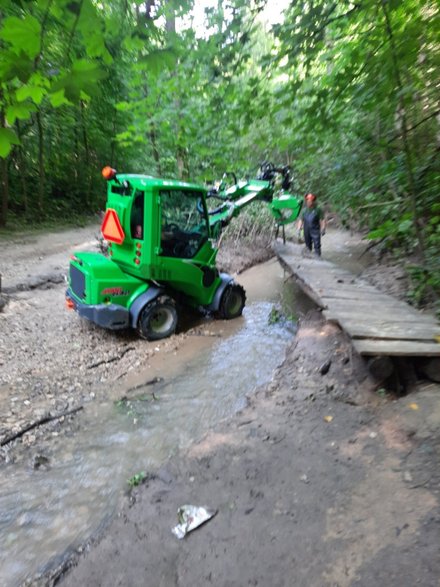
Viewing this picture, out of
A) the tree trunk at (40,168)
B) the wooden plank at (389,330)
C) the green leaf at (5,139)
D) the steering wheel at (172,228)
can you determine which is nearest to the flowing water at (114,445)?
the wooden plank at (389,330)

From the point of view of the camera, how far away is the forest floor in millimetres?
2102

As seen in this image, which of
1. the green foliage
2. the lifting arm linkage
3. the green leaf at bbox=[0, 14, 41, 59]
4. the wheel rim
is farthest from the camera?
the lifting arm linkage

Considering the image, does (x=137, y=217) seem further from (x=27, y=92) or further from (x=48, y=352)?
(x=27, y=92)

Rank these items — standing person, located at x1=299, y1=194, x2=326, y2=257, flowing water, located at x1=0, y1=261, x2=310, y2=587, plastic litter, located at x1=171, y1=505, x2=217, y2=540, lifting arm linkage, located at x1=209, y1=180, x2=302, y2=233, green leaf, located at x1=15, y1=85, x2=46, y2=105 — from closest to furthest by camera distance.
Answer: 1. green leaf, located at x1=15, y1=85, x2=46, y2=105
2. plastic litter, located at x1=171, y1=505, x2=217, y2=540
3. flowing water, located at x1=0, y1=261, x2=310, y2=587
4. lifting arm linkage, located at x1=209, y1=180, x2=302, y2=233
5. standing person, located at x1=299, y1=194, x2=326, y2=257

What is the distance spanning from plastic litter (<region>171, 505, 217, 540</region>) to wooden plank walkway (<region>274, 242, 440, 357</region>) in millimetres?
1873

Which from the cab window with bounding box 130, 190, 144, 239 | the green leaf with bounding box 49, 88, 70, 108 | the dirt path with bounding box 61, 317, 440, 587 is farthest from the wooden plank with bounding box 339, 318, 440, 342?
the green leaf with bounding box 49, 88, 70, 108

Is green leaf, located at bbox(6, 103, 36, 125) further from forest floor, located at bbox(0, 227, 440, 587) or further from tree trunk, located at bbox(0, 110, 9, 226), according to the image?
tree trunk, located at bbox(0, 110, 9, 226)

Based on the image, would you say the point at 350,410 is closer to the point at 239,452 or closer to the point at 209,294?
the point at 239,452

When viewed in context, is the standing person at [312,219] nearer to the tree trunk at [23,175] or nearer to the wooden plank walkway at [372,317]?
the wooden plank walkway at [372,317]

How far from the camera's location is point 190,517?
8.11 feet

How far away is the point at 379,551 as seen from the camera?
6.87ft

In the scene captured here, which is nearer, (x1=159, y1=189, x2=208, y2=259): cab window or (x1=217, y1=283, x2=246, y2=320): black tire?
(x1=159, y1=189, x2=208, y2=259): cab window

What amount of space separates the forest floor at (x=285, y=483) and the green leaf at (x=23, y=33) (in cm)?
250

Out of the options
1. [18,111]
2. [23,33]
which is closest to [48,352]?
[18,111]
